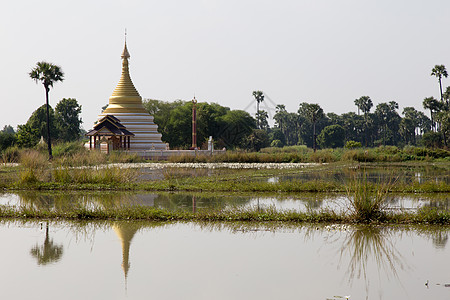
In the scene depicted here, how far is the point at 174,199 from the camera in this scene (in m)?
18.3

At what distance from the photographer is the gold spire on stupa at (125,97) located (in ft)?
186

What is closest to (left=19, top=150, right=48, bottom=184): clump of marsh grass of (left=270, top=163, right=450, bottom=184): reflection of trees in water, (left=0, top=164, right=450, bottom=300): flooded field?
(left=0, top=164, right=450, bottom=300): flooded field

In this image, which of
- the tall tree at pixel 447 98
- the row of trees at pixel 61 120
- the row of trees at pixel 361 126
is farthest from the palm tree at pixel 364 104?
the row of trees at pixel 61 120

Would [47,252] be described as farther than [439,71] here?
No

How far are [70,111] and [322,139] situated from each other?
1720 inches

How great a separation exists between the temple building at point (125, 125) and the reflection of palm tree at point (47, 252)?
130 ft

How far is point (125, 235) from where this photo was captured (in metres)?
12.0

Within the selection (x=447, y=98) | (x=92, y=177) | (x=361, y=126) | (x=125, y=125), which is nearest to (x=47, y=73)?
(x=125, y=125)

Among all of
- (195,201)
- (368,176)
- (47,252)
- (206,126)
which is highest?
(206,126)

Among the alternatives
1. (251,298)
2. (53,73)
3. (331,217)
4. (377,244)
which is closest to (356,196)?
(331,217)

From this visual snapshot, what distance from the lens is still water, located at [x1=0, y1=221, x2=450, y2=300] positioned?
8078mm

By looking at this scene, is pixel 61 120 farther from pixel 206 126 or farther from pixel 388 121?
pixel 388 121

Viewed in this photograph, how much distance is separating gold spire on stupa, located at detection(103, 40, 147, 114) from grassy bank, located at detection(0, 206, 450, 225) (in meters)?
42.4

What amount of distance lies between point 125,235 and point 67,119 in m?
68.3
